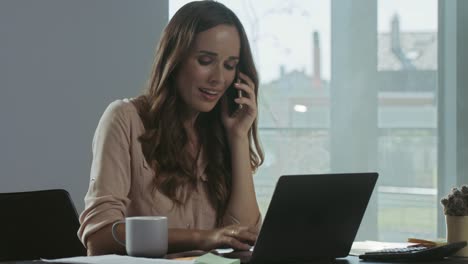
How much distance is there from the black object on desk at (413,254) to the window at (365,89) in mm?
1990

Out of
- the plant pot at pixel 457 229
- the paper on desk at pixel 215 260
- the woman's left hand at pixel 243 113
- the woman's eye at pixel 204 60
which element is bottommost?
the plant pot at pixel 457 229

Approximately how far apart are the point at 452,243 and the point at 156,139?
0.86 meters

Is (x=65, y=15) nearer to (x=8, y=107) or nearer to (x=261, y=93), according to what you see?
(x=8, y=107)

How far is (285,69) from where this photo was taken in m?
3.82

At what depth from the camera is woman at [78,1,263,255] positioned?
215 centimetres

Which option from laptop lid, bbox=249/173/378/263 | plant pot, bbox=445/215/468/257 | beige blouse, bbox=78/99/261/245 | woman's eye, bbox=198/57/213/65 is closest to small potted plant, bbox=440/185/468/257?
plant pot, bbox=445/215/468/257

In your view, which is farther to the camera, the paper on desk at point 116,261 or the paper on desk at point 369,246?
the paper on desk at point 369,246

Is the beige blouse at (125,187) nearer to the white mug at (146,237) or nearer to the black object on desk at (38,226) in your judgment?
the black object on desk at (38,226)

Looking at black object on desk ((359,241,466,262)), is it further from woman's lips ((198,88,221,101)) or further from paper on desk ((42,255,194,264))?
woman's lips ((198,88,221,101))

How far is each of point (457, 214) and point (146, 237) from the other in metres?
0.74

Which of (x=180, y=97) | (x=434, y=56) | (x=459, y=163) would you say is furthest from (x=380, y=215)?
(x=180, y=97)

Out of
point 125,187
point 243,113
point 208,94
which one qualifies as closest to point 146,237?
point 125,187

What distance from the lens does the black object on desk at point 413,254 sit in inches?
66.3

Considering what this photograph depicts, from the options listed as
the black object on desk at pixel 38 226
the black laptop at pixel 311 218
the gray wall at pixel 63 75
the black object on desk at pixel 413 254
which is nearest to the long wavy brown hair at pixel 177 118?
the black object on desk at pixel 38 226
